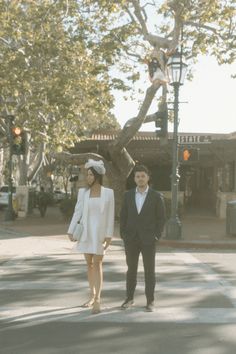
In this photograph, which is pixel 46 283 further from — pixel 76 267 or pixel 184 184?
pixel 184 184

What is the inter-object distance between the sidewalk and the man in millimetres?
8566

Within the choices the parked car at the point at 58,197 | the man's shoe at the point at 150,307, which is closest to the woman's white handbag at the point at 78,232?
the man's shoe at the point at 150,307

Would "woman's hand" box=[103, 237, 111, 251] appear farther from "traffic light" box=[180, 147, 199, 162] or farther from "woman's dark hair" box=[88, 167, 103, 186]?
"traffic light" box=[180, 147, 199, 162]

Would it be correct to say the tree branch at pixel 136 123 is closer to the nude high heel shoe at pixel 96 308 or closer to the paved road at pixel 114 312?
the paved road at pixel 114 312

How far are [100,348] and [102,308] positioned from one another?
66.4 inches

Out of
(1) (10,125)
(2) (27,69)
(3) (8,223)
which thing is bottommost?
(3) (8,223)

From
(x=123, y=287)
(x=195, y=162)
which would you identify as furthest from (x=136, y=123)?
(x=123, y=287)

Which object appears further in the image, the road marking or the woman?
the woman

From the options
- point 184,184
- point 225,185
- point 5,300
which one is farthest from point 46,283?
point 184,184

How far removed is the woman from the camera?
6.75m

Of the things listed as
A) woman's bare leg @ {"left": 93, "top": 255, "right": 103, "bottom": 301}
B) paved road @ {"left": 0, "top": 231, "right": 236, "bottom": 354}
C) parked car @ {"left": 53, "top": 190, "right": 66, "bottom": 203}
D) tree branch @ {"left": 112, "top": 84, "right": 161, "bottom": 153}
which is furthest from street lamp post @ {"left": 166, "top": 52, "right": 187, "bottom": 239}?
parked car @ {"left": 53, "top": 190, "right": 66, "bottom": 203}

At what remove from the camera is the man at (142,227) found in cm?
683

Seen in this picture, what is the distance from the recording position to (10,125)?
72.9 feet

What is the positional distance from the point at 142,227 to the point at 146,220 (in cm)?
10
